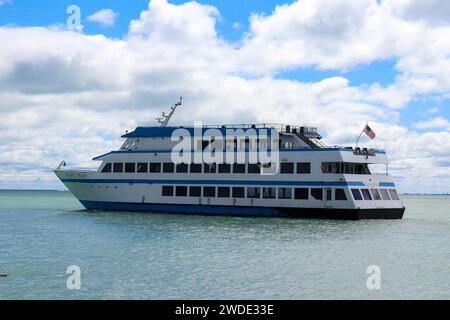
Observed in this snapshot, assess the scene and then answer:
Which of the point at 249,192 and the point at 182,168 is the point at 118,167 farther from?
the point at 249,192

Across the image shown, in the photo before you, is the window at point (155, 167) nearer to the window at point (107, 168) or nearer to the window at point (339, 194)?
the window at point (107, 168)

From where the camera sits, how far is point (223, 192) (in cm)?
4553

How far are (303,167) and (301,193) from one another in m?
2.00

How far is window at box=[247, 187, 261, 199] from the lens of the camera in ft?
146

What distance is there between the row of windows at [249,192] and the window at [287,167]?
1.39 m

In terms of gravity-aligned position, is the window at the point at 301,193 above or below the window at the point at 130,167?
below

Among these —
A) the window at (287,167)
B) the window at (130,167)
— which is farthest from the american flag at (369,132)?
the window at (130,167)

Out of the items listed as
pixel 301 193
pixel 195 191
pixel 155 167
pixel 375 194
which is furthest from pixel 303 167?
pixel 155 167

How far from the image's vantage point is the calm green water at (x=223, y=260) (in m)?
17.8

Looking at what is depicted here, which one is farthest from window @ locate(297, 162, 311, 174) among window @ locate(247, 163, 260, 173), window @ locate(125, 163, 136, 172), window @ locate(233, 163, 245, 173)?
window @ locate(125, 163, 136, 172)

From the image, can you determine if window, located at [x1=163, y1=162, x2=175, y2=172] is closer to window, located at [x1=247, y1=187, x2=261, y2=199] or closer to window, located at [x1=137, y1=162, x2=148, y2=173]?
window, located at [x1=137, y1=162, x2=148, y2=173]

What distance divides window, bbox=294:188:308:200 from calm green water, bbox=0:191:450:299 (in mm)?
4789
